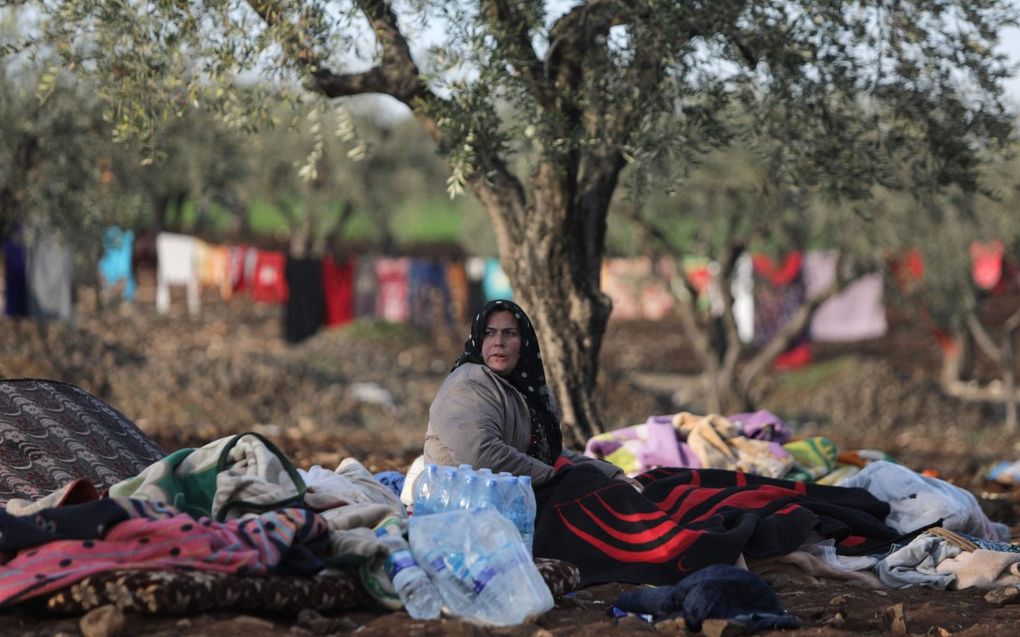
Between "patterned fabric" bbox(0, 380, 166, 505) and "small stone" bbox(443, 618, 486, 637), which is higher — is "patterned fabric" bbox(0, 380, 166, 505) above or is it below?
above

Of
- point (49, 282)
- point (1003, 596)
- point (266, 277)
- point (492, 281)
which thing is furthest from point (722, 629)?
point (492, 281)

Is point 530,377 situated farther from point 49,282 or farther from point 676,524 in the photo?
point 49,282

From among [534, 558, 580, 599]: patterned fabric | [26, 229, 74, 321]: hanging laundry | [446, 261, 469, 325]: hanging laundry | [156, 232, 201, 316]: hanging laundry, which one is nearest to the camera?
[534, 558, 580, 599]: patterned fabric

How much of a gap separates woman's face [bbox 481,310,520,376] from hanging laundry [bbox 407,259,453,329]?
2042 cm

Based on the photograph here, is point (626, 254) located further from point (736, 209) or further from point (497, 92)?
point (497, 92)

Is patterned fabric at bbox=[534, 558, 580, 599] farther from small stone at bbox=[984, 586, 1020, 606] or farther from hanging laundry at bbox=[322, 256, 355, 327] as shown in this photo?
hanging laundry at bbox=[322, 256, 355, 327]

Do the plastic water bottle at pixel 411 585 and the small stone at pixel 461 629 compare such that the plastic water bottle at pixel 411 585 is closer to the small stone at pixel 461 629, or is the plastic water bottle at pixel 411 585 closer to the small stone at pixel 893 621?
the small stone at pixel 461 629

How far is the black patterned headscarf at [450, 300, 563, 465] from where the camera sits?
7.15 metres

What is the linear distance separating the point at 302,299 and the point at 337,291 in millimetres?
1040

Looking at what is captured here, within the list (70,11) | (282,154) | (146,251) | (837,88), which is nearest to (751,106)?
(837,88)

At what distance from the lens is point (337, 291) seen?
2580 cm

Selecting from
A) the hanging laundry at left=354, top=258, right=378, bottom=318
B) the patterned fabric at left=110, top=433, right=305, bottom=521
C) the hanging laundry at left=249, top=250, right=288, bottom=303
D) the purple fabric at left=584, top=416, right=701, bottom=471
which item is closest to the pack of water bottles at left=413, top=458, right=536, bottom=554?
the patterned fabric at left=110, top=433, right=305, bottom=521

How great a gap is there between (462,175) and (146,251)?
20.7 m

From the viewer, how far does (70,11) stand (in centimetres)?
841
